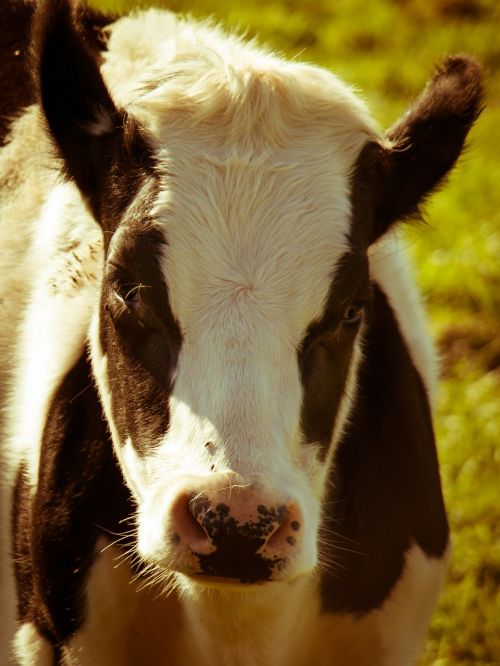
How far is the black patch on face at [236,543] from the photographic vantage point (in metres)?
2.66

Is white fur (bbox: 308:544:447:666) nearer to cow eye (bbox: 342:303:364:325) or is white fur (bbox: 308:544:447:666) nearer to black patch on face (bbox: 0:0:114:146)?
cow eye (bbox: 342:303:364:325)

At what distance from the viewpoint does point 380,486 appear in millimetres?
3629

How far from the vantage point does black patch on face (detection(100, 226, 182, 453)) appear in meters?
2.99

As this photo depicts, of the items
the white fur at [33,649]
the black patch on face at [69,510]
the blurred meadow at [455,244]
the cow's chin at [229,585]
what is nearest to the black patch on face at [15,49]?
the blurred meadow at [455,244]

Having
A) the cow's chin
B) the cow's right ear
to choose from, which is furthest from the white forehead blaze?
the cow's chin

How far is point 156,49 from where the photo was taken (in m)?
3.97

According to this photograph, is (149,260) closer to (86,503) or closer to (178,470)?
(178,470)

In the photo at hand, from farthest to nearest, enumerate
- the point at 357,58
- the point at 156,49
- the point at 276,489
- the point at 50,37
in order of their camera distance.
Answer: the point at 357,58 → the point at 156,49 → the point at 50,37 → the point at 276,489

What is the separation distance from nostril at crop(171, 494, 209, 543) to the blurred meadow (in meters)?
1.30

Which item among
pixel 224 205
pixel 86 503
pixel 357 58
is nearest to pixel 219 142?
pixel 224 205

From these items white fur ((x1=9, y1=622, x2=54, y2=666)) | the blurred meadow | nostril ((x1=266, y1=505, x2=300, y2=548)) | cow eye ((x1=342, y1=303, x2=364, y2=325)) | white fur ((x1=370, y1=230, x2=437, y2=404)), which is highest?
cow eye ((x1=342, y1=303, x2=364, y2=325))

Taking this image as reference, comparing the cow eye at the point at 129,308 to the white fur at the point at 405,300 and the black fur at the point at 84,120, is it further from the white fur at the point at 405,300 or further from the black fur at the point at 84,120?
the white fur at the point at 405,300

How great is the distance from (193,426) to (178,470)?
10cm

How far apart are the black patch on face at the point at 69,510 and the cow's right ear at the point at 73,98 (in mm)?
577
